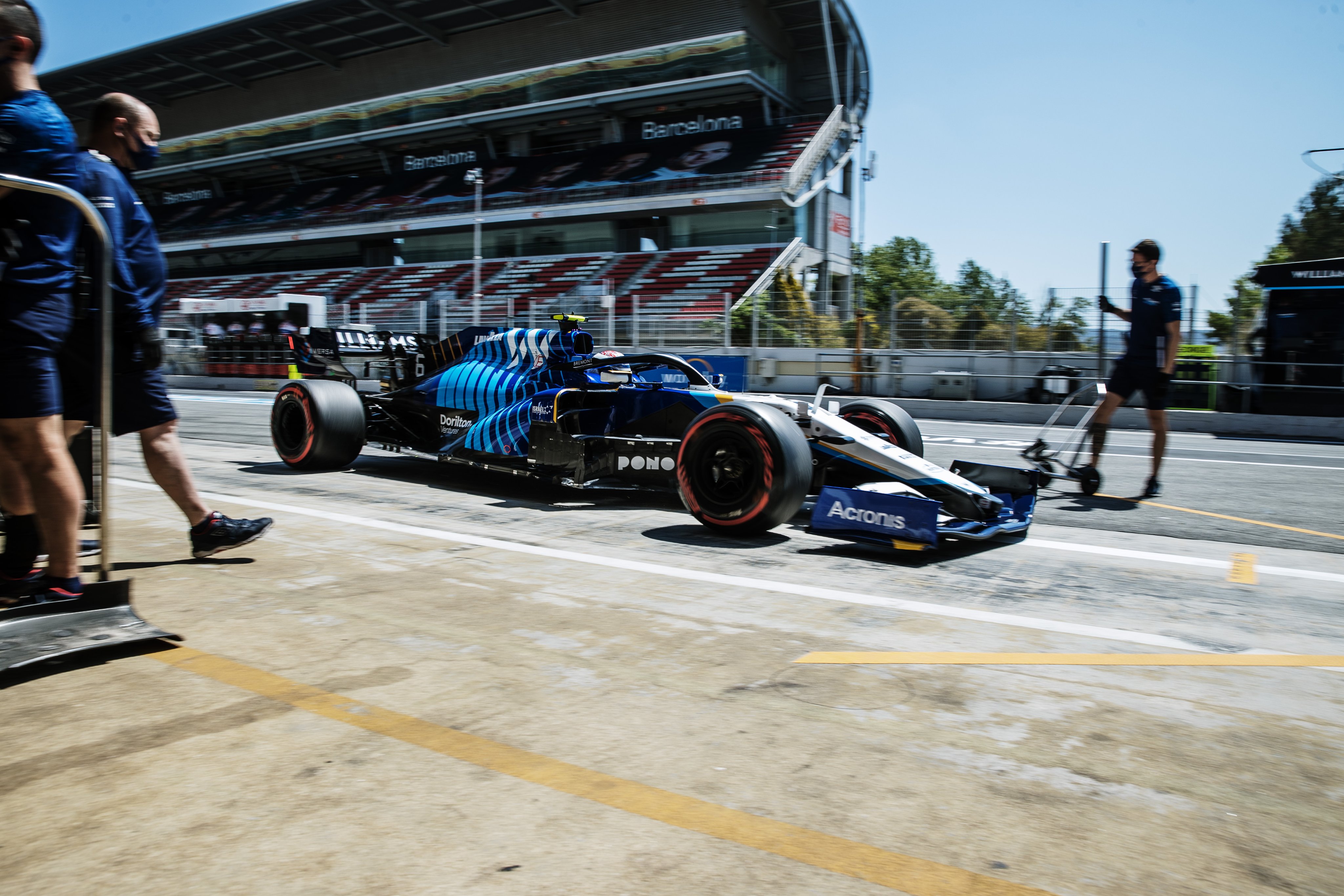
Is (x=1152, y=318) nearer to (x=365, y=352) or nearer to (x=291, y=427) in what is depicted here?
(x=365, y=352)

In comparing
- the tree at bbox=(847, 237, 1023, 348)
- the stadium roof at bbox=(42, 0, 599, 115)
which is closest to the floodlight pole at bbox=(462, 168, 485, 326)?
the stadium roof at bbox=(42, 0, 599, 115)

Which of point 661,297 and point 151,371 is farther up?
point 661,297

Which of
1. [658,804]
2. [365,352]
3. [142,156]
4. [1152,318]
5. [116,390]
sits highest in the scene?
[142,156]

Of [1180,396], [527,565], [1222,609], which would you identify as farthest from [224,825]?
[1180,396]

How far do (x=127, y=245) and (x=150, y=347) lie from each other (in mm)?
431

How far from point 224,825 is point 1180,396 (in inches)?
721

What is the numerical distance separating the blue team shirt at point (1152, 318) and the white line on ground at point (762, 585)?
2.51m

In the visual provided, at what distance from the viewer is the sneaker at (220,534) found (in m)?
3.94

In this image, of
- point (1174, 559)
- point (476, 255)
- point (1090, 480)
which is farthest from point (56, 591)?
point (476, 255)

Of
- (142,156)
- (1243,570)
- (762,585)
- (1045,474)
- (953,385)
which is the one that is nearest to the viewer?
(142,156)

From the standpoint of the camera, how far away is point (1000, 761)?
2164mm

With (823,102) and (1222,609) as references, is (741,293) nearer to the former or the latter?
(823,102)

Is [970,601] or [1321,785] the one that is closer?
[1321,785]

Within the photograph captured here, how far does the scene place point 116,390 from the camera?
3.56 m
